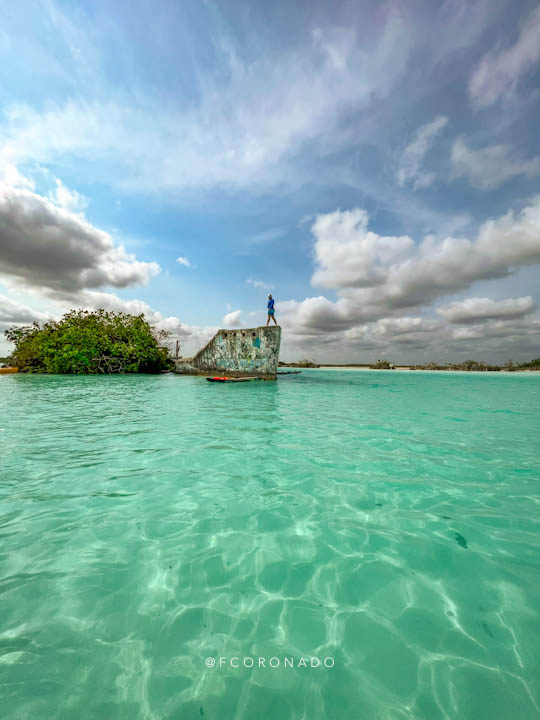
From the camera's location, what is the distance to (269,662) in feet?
5.50

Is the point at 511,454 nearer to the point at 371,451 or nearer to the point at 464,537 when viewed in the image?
the point at 371,451

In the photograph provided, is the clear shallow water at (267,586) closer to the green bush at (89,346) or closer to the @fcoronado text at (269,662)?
the @fcoronado text at (269,662)

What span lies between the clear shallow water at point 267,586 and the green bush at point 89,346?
25.7m

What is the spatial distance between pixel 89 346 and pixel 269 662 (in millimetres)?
30739

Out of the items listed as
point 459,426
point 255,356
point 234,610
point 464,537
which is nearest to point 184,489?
point 234,610

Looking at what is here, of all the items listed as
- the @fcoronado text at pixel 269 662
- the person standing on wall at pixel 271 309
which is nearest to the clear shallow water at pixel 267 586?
the @fcoronado text at pixel 269 662

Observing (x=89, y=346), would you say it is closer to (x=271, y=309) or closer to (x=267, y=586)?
(x=271, y=309)

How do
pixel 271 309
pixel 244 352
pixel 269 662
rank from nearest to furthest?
pixel 269 662 < pixel 271 309 < pixel 244 352

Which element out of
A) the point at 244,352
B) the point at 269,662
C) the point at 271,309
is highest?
the point at 271,309

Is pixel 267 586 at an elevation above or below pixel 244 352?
below

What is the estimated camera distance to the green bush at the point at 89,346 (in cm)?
2711

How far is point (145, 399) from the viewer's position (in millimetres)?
11719

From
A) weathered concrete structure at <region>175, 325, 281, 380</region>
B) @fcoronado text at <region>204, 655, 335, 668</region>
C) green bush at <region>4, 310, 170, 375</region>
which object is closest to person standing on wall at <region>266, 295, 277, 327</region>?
weathered concrete structure at <region>175, 325, 281, 380</region>

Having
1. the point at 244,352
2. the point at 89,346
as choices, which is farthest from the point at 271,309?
the point at 89,346
